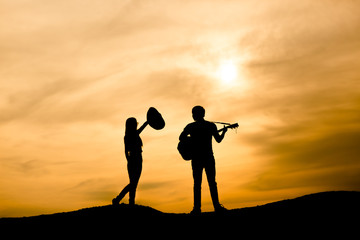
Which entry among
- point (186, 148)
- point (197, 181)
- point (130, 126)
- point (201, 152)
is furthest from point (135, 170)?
point (201, 152)

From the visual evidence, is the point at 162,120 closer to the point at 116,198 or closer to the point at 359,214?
the point at 116,198

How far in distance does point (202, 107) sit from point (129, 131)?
2.04m

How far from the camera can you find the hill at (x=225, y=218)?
30.5 feet

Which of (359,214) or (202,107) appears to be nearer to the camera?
Answer: (359,214)

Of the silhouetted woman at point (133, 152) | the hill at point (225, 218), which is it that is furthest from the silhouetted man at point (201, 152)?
the silhouetted woman at point (133, 152)

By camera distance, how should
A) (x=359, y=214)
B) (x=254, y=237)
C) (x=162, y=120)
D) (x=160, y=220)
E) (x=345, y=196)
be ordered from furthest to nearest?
(x=162, y=120) → (x=345, y=196) → (x=160, y=220) → (x=359, y=214) → (x=254, y=237)

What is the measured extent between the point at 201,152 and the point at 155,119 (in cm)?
179

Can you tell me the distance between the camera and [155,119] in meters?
11.7

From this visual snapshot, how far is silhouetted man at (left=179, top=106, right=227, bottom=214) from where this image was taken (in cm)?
1073

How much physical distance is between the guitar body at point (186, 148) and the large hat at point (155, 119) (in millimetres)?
1055

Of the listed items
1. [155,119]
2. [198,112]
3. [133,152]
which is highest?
[155,119]

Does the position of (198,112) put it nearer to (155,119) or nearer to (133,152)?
(155,119)

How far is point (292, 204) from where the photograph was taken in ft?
35.4

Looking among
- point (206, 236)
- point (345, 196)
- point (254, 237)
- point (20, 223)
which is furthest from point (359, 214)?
point (20, 223)
